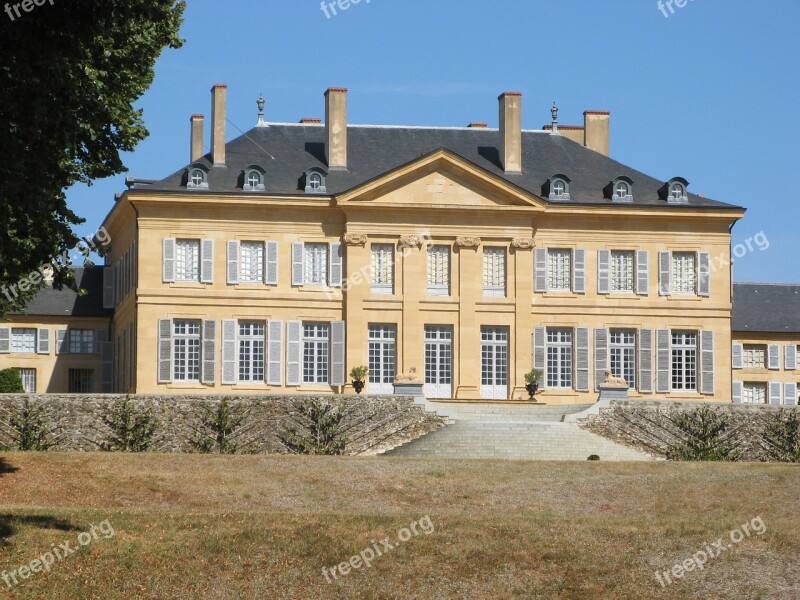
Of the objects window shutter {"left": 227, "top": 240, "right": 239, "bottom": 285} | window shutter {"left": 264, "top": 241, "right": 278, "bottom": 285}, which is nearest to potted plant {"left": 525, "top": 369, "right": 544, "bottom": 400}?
window shutter {"left": 264, "top": 241, "right": 278, "bottom": 285}

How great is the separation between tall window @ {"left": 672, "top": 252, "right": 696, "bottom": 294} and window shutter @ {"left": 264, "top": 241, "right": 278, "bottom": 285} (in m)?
11.3

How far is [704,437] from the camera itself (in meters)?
40.7

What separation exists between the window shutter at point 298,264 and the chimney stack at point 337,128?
10.1ft

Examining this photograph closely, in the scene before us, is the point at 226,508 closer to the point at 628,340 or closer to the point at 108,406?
the point at 108,406

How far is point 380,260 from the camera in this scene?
48.3 metres

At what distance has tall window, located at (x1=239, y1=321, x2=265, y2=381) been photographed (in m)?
47.5

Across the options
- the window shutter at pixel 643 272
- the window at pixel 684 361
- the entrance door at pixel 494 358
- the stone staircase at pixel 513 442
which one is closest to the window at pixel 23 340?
the entrance door at pixel 494 358

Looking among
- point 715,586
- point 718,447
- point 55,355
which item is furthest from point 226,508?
point 55,355

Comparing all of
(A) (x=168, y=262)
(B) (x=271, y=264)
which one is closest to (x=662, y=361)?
(B) (x=271, y=264)

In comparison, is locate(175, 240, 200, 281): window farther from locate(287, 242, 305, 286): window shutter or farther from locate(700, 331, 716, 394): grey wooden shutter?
locate(700, 331, 716, 394): grey wooden shutter

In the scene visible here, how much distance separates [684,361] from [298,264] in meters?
11.2

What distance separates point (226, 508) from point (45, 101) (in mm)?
8946

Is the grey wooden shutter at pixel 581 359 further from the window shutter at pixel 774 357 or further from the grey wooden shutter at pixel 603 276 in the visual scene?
the window shutter at pixel 774 357

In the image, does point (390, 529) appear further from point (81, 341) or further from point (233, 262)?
point (81, 341)
